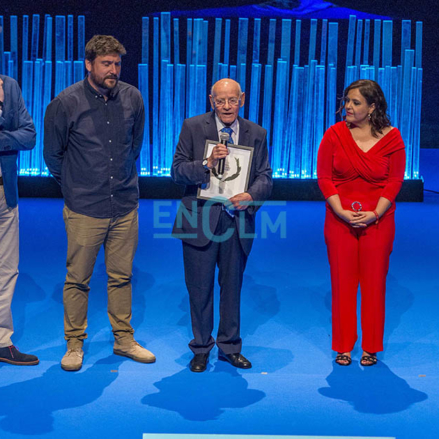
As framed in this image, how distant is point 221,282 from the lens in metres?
3.38

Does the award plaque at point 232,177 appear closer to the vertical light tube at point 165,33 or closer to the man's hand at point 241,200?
the man's hand at point 241,200

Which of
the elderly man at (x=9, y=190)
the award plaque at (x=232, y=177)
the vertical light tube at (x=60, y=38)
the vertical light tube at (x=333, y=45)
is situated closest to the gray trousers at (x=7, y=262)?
the elderly man at (x=9, y=190)

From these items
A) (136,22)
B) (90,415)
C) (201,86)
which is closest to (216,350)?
Answer: (90,415)

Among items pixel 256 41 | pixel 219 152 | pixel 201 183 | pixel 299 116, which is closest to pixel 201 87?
pixel 256 41

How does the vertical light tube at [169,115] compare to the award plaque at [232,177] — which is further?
the vertical light tube at [169,115]

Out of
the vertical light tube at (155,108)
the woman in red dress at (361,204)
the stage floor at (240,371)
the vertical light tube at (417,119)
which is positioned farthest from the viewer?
the vertical light tube at (155,108)

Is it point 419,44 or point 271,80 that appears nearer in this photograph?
point 419,44

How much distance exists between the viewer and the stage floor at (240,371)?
2754 mm

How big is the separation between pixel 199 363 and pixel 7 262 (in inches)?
41.6

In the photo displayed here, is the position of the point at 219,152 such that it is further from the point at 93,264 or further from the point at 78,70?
the point at 78,70

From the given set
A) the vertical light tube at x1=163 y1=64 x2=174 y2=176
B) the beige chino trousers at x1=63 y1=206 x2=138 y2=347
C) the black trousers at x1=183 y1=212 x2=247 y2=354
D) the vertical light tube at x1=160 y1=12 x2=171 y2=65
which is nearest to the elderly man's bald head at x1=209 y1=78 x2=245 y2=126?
the black trousers at x1=183 y1=212 x2=247 y2=354

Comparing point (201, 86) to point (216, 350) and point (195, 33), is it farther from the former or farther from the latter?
point (216, 350)

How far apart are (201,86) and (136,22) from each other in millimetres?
2344

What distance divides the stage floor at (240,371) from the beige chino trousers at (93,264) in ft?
0.52
